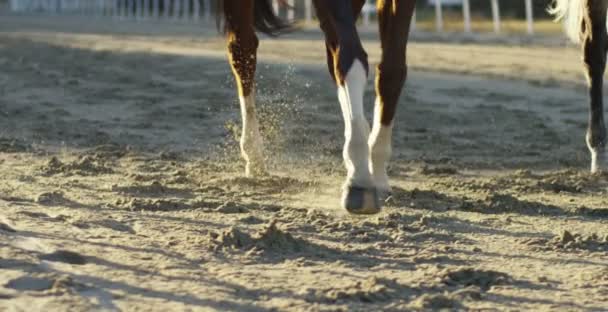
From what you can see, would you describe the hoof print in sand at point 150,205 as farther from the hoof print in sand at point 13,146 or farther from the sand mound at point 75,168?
the hoof print in sand at point 13,146

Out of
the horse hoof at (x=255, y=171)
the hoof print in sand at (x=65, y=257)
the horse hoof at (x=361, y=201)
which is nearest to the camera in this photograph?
the hoof print in sand at (x=65, y=257)

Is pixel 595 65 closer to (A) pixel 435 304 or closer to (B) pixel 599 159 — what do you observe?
(B) pixel 599 159

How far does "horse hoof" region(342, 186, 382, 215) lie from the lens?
14.2ft

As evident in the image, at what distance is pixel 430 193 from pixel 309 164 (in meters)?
1.29

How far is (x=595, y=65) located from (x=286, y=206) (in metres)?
2.42

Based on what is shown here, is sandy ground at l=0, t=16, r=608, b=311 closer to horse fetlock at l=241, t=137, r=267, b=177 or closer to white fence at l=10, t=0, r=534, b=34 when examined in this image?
→ horse fetlock at l=241, t=137, r=267, b=177

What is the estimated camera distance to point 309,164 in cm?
653

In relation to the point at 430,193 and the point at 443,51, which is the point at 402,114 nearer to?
the point at 430,193

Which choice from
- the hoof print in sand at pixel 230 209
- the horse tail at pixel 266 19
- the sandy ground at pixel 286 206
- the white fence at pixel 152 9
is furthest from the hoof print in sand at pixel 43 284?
the white fence at pixel 152 9

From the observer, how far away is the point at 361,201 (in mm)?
4344

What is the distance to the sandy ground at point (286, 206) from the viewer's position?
3402 millimetres

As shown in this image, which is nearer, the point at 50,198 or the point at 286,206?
the point at 50,198

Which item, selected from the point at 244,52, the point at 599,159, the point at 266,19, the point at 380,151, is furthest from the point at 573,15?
the point at 380,151

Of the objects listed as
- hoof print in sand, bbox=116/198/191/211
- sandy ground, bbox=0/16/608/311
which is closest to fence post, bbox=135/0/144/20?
sandy ground, bbox=0/16/608/311
